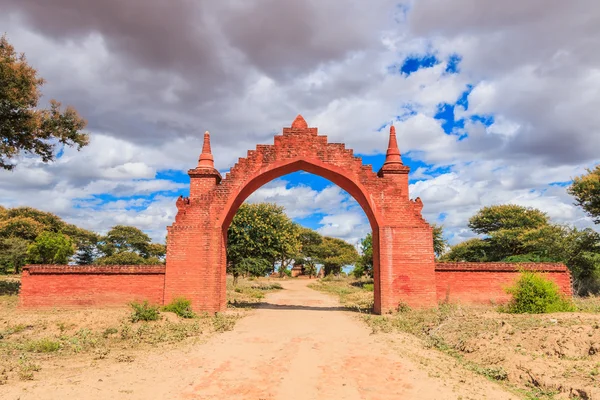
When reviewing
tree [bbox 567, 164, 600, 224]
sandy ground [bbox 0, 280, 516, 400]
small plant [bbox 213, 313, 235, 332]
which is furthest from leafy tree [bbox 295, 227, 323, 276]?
sandy ground [bbox 0, 280, 516, 400]

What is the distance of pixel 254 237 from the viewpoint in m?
30.3

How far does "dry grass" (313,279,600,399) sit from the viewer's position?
573 cm

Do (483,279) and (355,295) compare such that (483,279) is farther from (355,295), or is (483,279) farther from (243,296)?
(243,296)

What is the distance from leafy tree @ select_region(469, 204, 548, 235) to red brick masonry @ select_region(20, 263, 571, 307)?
1890 cm

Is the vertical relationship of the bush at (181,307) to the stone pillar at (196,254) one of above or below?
below

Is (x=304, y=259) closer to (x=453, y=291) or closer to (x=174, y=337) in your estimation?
(x=453, y=291)

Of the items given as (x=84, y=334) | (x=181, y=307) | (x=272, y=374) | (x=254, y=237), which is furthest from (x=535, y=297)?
(x=254, y=237)

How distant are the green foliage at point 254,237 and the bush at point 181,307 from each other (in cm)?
1656

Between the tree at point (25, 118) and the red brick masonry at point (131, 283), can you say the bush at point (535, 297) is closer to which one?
the red brick masonry at point (131, 283)

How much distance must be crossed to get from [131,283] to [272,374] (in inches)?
332

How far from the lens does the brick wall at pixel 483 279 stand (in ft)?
42.4

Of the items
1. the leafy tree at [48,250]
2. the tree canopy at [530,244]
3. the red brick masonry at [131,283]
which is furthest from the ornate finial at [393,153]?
the leafy tree at [48,250]

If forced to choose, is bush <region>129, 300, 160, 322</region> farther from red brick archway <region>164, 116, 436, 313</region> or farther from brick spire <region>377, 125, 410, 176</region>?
brick spire <region>377, 125, 410, 176</region>

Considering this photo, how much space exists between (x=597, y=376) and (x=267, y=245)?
25729mm
